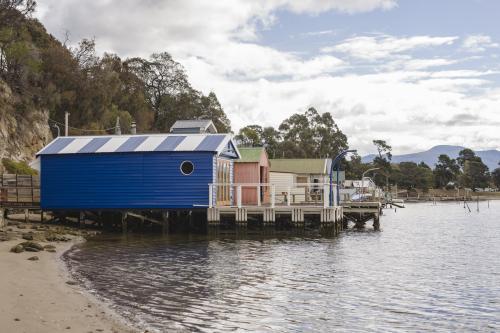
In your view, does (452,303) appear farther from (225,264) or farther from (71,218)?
(71,218)

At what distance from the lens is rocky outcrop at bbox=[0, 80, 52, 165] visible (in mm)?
45594

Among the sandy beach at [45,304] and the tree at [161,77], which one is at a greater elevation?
the tree at [161,77]

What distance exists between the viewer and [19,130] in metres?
48.0

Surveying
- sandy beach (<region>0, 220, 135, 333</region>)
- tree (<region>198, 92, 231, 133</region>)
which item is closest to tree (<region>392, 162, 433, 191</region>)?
tree (<region>198, 92, 231, 133</region>)

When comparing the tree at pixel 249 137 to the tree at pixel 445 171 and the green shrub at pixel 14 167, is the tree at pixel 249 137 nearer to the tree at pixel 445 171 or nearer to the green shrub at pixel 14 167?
the green shrub at pixel 14 167

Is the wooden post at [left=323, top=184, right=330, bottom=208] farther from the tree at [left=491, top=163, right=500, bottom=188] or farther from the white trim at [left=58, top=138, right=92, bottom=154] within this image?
the tree at [left=491, top=163, right=500, bottom=188]

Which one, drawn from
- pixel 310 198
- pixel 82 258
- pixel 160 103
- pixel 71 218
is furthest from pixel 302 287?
pixel 160 103

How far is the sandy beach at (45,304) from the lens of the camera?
10.1m

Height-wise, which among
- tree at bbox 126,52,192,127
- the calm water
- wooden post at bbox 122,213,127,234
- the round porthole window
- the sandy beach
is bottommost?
the calm water

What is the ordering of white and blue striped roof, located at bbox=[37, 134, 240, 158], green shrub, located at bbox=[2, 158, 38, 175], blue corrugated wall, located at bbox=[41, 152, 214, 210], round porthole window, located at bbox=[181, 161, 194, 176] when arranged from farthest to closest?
green shrub, located at bbox=[2, 158, 38, 175] → white and blue striped roof, located at bbox=[37, 134, 240, 158] → round porthole window, located at bbox=[181, 161, 194, 176] → blue corrugated wall, located at bbox=[41, 152, 214, 210]

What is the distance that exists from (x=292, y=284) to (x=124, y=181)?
17.0m

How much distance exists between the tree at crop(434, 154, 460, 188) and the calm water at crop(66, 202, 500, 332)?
431ft

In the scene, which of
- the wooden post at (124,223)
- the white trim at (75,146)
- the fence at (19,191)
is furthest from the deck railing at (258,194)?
the fence at (19,191)

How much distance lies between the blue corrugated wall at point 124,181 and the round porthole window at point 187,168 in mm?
185
